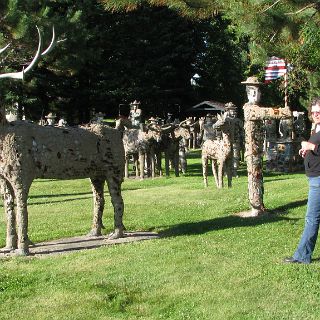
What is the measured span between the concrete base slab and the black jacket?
2.99 meters

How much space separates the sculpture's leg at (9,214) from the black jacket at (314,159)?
417cm

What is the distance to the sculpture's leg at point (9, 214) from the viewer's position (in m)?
8.28

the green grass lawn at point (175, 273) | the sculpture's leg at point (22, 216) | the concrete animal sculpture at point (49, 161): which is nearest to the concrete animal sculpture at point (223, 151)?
the green grass lawn at point (175, 273)

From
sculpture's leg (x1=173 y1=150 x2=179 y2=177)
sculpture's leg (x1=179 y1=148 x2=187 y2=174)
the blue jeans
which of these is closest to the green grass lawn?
the blue jeans

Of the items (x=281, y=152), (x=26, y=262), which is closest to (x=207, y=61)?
(x=281, y=152)

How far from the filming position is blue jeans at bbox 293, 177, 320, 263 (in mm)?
6672

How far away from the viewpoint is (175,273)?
6.74 meters

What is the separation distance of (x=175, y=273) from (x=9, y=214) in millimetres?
2836

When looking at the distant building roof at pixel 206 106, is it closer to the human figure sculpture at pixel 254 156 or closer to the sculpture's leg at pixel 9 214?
the human figure sculpture at pixel 254 156

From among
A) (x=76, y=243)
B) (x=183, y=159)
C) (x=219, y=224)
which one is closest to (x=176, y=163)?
(x=183, y=159)

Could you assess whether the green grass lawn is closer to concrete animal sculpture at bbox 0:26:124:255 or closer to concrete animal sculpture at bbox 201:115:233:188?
concrete animal sculpture at bbox 0:26:124:255

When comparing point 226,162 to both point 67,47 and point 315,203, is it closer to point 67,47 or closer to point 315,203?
point 315,203

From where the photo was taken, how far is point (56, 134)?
8344 millimetres

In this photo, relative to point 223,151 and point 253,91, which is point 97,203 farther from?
point 223,151
